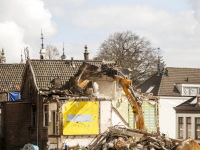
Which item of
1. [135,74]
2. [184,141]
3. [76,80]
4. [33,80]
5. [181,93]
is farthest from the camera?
[135,74]

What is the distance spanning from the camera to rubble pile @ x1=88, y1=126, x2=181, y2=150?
795 inches

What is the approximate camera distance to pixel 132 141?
2170 cm

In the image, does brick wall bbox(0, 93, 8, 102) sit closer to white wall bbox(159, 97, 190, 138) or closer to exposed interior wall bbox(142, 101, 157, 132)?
exposed interior wall bbox(142, 101, 157, 132)

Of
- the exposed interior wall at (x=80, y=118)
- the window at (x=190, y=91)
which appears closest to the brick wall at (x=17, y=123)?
the exposed interior wall at (x=80, y=118)

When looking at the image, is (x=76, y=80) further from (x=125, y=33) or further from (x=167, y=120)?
(x=125, y=33)

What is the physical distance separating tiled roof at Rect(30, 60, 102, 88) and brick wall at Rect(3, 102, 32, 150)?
2361mm

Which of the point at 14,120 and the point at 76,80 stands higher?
the point at 76,80

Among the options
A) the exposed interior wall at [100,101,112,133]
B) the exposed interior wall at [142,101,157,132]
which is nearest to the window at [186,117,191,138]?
the exposed interior wall at [142,101,157,132]

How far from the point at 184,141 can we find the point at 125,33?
41.7 metres

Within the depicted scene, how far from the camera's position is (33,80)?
36344 millimetres

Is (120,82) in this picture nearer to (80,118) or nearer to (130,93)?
(130,93)

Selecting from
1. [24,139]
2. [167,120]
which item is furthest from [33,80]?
[167,120]

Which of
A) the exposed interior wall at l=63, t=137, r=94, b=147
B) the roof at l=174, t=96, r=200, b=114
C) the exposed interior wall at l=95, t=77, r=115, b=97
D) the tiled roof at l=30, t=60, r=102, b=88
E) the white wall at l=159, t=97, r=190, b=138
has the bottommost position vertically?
the exposed interior wall at l=63, t=137, r=94, b=147

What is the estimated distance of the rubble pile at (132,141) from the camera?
66.2 feet
